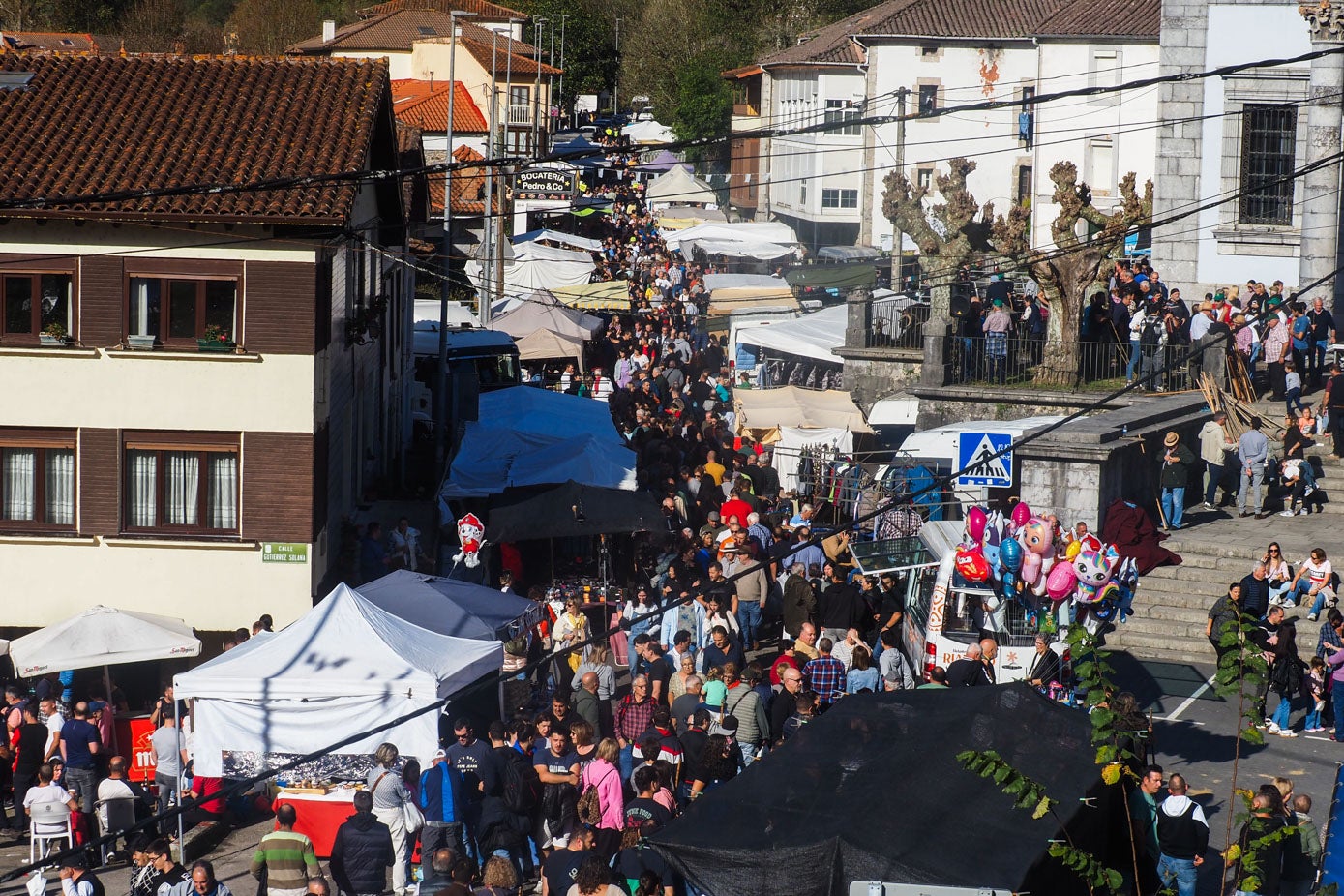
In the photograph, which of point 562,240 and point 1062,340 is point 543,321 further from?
point 562,240

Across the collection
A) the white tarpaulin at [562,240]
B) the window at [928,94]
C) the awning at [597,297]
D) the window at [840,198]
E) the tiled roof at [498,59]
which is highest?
the tiled roof at [498,59]

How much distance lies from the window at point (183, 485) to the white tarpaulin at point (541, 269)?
2489 centimetres

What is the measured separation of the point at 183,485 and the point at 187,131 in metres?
4.53

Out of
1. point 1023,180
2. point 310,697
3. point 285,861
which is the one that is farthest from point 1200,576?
point 1023,180

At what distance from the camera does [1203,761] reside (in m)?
15.5

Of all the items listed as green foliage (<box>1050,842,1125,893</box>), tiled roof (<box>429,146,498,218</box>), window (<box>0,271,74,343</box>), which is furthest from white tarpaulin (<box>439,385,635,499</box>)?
tiled roof (<box>429,146,498,218</box>)

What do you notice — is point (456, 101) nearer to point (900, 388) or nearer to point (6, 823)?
point (900, 388)

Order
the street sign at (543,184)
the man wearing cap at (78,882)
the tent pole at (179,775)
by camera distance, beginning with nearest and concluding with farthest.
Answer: the man wearing cap at (78,882) → the tent pole at (179,775) → the street sign at (543,184)

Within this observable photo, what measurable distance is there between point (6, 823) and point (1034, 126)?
44776 millimetres

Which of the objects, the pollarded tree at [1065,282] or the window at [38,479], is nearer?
the window at [38,479]

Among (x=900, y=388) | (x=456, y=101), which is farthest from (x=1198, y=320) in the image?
(x=456, y=101)

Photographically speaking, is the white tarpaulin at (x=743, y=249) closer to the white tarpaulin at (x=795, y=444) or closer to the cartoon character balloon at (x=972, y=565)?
the white tarpaulin at (x=795, y=444)

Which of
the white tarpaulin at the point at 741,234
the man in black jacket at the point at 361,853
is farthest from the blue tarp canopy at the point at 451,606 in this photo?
the white tarpaulin at the point at 741,234

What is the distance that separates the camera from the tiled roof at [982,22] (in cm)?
5234
